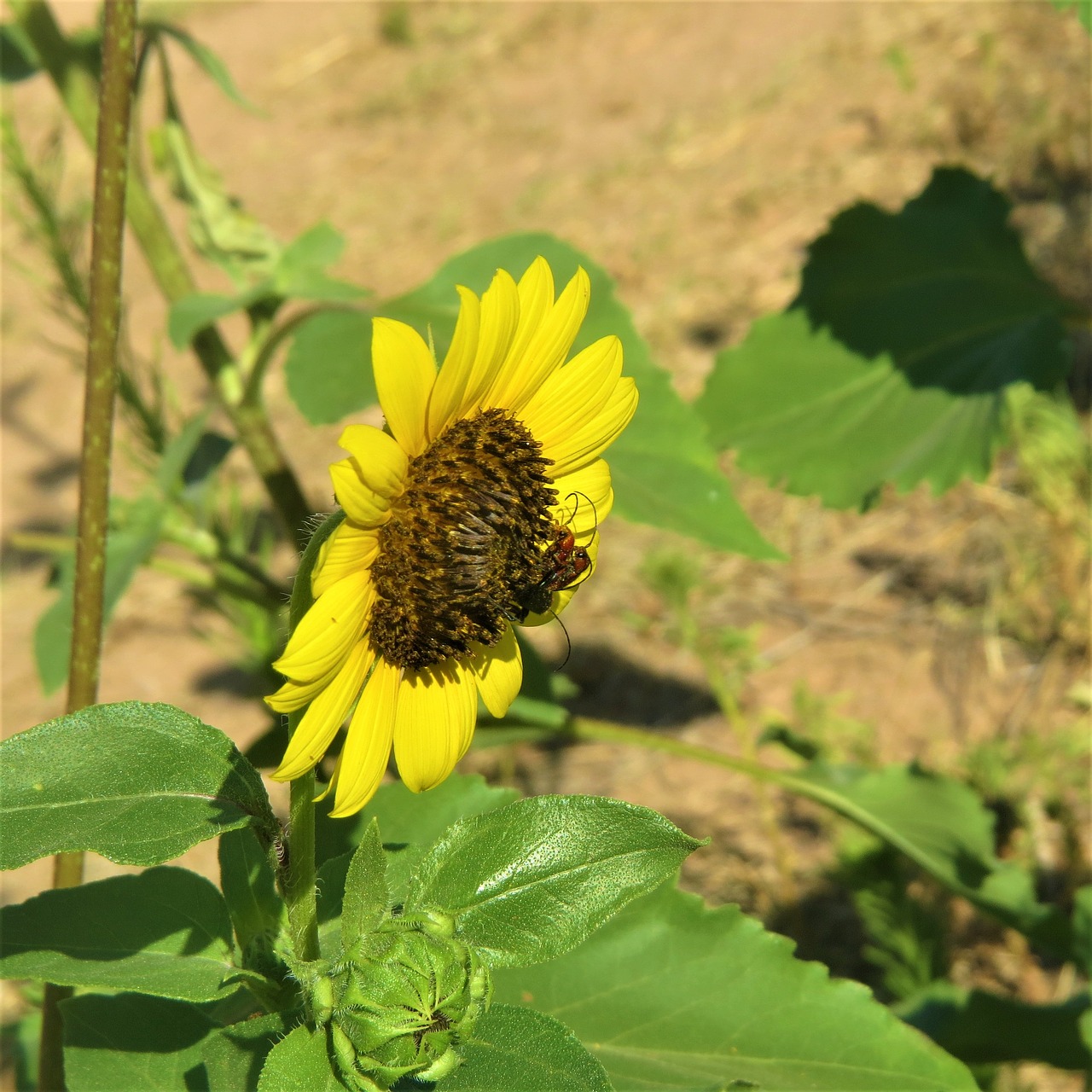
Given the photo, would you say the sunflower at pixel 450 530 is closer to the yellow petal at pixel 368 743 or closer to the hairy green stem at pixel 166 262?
the yellow petal at pixel 368 743

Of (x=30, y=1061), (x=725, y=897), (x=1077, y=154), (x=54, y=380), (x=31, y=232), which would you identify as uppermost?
(x=31, y=232)

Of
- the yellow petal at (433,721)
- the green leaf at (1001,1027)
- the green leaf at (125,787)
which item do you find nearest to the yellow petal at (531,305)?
the yellow petal at (433,721)

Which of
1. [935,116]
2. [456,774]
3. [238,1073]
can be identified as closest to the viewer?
[238,1073]

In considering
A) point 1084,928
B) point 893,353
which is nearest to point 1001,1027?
point 1084,928

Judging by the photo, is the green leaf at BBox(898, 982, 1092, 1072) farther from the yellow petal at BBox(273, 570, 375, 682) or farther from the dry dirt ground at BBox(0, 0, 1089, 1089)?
the yellow petal at BBox(273, 570, 375, 682)

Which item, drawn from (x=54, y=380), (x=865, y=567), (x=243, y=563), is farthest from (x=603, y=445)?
(x=54, y=380)

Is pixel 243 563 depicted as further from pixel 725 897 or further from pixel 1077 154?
pixel 1077 154

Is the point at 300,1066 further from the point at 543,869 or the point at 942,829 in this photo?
the point at 942,829
